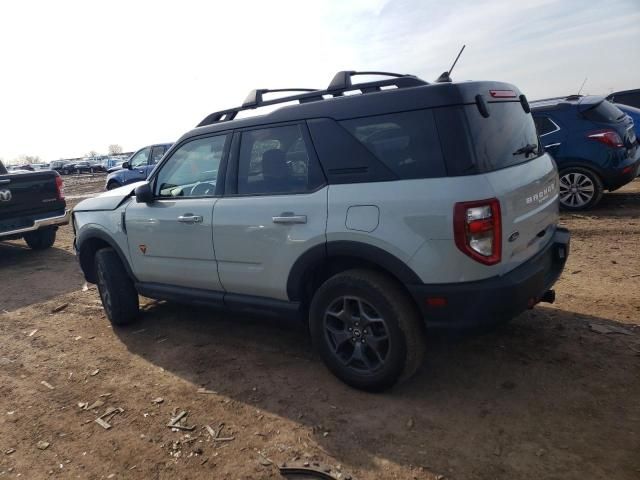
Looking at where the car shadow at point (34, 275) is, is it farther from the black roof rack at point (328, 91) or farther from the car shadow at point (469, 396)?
the black roof rack at point (328, 91)

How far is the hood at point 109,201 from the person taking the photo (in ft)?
14.9

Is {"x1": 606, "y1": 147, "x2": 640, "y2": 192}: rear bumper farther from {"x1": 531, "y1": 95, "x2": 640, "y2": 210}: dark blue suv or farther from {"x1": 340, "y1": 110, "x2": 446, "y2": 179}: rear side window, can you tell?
{"x1": 340, "y1": 110, "x2": 446, "y2": 179}: rear side window

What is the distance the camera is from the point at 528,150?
3.21m

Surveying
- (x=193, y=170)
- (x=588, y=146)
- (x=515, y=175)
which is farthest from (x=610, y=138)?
(x=193, y=170)

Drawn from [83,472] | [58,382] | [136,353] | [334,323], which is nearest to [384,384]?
[334,323]

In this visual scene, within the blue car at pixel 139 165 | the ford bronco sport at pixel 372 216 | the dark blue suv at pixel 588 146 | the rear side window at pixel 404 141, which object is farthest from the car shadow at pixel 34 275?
the dark blue suv at pixel 588 146

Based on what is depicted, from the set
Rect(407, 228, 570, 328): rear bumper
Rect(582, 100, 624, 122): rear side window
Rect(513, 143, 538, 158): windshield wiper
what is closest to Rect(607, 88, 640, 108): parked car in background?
Rect(582, 100, 624, 122): rear side window

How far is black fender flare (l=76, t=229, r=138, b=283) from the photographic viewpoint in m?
4.57

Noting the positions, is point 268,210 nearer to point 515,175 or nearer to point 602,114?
point 515,175

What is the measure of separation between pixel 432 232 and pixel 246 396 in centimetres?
176

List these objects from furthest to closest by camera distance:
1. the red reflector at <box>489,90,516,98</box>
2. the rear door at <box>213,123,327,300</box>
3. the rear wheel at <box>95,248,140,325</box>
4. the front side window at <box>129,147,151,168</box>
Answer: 1. the front side window at <box>129,147,151,168</box>
2. the rear wheel at <box>95,248,140,325</box>
3. the rear door at <box>213,123,327,300</box>
4. the red reflector at <box>489,90,516,98</box>

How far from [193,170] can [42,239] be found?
264 inches

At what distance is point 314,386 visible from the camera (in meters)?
3.33

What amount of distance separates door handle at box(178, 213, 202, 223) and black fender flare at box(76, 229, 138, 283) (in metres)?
1.03
